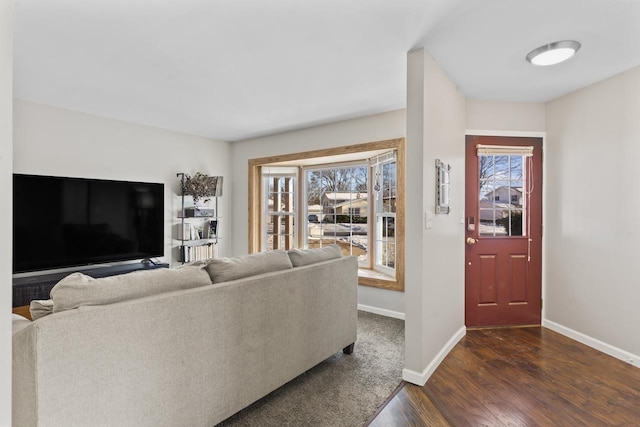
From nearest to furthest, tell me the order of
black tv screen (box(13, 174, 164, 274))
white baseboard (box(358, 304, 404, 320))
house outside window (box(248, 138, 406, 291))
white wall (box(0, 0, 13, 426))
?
1. white wall (box(0, 0, 13, 426))
2. black tv screen (box(13, 174, 164, 274))
3. white baseboard (box(358, 304, 404, 320))
4. house outside window (box(248, 138, 406, 291))

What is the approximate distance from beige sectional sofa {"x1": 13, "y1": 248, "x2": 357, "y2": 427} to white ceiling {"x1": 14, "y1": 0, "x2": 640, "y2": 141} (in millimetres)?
1481

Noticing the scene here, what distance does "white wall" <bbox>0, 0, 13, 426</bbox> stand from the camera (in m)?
A: 0.76

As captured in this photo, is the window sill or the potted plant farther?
the potted plant

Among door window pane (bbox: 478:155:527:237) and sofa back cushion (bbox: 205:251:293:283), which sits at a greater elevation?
door window pane (bbox: 478:155:527:237)

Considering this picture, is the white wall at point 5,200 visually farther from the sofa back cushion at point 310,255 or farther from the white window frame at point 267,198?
the white window frame at point 267,198

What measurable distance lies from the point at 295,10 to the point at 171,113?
252 cm

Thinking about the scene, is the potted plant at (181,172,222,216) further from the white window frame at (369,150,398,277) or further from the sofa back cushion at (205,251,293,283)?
the sofa back cushion at (205,251,293,283)

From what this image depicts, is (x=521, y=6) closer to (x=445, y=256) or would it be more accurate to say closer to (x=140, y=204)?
(x=445, y=256)

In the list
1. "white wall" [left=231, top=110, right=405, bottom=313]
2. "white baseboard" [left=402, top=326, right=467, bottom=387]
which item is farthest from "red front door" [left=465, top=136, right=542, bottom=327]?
"white wall" [left=231, top=110, right=405, bottom=313]

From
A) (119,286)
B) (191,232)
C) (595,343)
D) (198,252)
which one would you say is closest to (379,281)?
(595,343)

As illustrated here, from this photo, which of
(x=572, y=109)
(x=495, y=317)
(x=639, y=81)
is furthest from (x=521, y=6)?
(x=495, y=317)

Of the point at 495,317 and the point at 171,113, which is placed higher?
the point at 171,113

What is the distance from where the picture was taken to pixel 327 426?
70.9 inches

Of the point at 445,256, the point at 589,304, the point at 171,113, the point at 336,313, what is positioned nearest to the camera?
the point at 336,313
